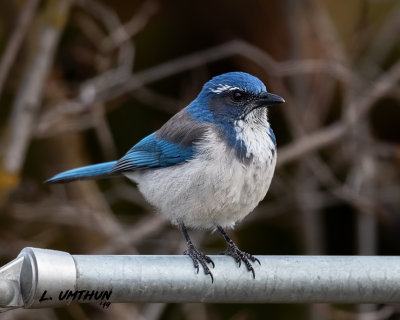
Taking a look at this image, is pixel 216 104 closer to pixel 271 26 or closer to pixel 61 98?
pixel 61 98

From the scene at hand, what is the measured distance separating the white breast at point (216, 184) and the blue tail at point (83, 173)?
21.2 inches

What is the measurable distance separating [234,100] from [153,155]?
621 mm

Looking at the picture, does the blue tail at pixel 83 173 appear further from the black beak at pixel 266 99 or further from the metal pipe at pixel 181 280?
the metal pipe at pixel 181 280

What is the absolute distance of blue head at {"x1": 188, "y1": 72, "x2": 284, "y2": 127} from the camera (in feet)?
15.6

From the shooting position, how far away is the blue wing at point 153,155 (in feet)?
15.6

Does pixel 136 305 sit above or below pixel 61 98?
below

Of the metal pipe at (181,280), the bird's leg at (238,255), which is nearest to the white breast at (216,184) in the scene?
the bird's leg at (238,255)

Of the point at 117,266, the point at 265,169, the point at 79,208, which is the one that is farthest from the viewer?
the point at 79,208

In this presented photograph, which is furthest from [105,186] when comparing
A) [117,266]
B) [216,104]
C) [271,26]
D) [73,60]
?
[117,266]

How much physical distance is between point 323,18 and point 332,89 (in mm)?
824

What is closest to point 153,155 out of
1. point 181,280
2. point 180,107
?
point 180,107

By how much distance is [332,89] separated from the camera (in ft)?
25.1

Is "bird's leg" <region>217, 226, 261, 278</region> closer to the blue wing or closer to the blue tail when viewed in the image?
the blue wing

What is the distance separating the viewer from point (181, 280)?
2.96 meters
